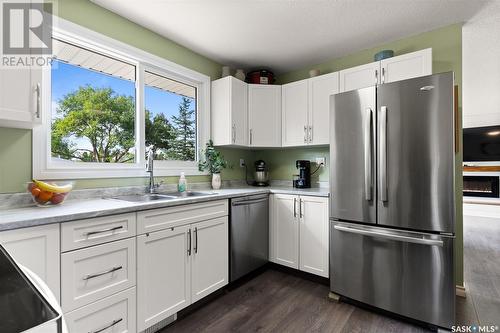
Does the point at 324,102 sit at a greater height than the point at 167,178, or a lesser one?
greater

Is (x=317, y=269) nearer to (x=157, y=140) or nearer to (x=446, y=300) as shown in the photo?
(x=446, y=300)

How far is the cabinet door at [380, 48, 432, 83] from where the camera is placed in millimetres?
2123

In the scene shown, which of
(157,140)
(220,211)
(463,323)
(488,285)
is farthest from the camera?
(157,140)

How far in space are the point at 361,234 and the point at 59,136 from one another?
251 cm

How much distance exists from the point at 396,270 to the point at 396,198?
554mm

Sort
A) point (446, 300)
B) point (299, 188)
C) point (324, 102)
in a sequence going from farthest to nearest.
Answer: point (299, 188), point (324, 102), point (446, 300)

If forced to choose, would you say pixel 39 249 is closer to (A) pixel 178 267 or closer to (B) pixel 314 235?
(A) pixel 178 267

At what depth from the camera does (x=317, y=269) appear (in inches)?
95.2

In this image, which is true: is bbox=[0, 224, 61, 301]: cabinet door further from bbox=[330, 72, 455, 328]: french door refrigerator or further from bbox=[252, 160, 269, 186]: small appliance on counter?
bbox=[252, 160, 269, 186]: small appliance on counter

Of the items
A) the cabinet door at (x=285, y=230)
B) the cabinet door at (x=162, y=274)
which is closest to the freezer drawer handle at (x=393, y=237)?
the cabinet door at (x=285, y=230)

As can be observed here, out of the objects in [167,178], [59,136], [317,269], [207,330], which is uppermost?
[59,136]

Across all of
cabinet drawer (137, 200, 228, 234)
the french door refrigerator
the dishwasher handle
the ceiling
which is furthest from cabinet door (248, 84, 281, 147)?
cabinet drawer (137, 200, 228, 234)

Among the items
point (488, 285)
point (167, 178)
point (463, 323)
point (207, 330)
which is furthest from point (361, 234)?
point (167, 178)

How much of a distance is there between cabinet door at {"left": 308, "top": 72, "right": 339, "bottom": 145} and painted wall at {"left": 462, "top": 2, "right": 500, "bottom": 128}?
1283 mm
